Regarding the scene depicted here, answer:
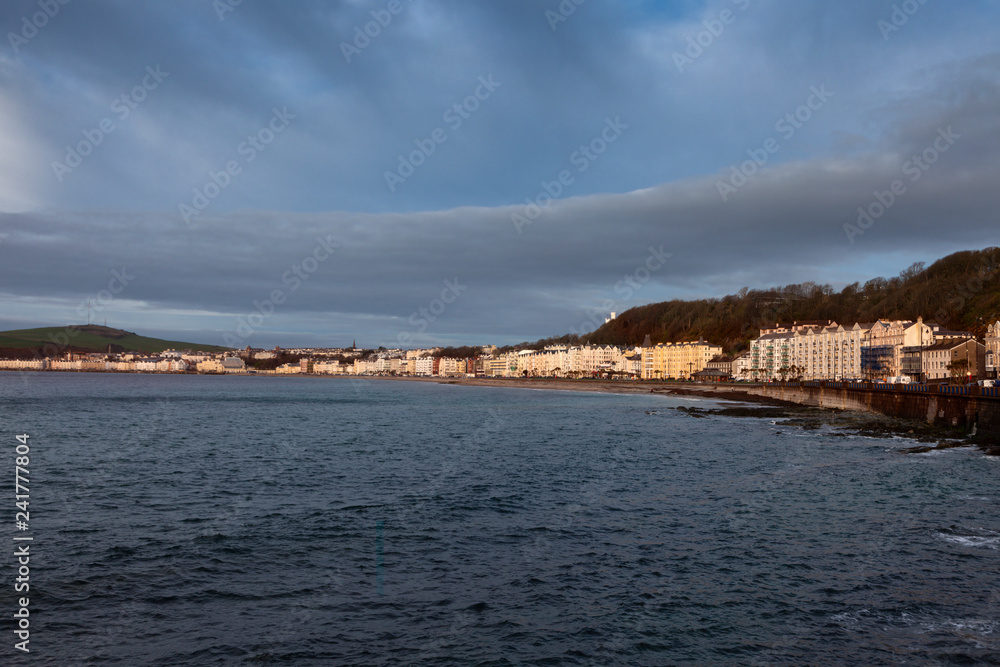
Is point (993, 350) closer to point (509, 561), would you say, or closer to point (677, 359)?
point (677, 359)

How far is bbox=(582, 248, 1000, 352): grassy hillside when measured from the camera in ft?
389

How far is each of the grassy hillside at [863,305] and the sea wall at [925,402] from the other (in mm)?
57387

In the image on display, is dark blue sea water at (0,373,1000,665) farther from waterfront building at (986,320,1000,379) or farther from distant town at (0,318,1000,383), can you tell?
waterfront building at (986,320,1000,379)

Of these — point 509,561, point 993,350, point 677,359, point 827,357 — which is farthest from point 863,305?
point 509,561

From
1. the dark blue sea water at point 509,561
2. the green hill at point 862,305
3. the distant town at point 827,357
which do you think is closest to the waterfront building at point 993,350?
the distant town at point 827,357

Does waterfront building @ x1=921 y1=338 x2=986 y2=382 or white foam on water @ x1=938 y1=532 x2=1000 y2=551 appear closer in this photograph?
white foam on water @ x1=938 y1=532 x2=1000 y2=551

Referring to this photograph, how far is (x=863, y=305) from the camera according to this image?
13988 centimetres

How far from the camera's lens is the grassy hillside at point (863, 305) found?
4670 inches

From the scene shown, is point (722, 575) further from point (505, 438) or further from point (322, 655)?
point (505, 438)

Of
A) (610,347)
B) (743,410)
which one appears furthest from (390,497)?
(610,347)

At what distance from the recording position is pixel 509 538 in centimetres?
1374

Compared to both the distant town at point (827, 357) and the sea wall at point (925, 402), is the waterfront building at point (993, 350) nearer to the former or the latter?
the distant town at point (827, 357)

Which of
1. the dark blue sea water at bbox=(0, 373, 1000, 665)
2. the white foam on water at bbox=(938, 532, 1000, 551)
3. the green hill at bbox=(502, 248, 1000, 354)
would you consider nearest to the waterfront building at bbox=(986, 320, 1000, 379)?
the green hill at bbox=(502, 248, 1000, 354)

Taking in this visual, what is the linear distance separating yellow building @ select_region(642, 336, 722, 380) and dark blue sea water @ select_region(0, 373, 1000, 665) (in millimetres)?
128039
